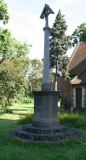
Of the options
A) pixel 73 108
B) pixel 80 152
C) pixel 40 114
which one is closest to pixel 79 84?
pixel 73 108

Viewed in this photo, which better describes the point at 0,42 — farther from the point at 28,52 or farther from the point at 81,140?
the point at 28,52

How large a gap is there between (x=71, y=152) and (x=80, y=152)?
298 mm

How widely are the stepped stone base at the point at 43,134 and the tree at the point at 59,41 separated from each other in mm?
20159

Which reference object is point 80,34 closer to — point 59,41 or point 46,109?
point 59,41

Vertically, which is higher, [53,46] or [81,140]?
[53,46]

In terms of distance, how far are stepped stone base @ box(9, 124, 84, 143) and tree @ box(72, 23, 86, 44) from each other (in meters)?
27.5

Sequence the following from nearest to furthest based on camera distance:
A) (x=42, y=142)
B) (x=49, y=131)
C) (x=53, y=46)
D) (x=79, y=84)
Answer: (x=42, y=142)
(x=49, y=131)
(x=79, y=84)
(x=53, y=46)

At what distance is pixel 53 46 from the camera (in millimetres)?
29906

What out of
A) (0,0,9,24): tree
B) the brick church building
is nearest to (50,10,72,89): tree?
the brick church building

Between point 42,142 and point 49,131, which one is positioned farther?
point 49,131

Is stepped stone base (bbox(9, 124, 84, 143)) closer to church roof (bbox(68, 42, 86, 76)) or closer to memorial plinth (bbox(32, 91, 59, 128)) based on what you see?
memorial plinth (bbox(32, 91, 59, 128))

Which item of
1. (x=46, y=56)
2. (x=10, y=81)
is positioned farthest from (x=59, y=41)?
(x=46, y=56)

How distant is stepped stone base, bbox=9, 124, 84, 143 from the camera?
940 centimetres

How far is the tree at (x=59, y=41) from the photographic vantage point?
29.6 metres
